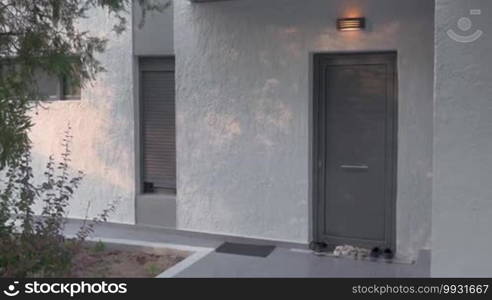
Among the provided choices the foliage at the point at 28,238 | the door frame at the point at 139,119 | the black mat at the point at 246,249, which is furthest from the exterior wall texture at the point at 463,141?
the door frame at the point at 139,119

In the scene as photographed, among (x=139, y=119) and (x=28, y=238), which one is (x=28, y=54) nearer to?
(x=28, y=238)

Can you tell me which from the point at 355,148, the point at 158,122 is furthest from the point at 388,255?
the point at 158,122

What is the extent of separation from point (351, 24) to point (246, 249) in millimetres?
2934

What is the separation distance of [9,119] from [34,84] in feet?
2.07

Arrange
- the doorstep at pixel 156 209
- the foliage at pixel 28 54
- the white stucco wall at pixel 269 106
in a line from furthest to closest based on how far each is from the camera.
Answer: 1. the doorstep at pixel 156 209
2. the white stucco wall at pixel 269 106
3. the foliage at pixel 28 54

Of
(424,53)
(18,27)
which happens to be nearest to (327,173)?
(424,53)

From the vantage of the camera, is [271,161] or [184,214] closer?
[271,161]

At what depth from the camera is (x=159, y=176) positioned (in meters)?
8.42

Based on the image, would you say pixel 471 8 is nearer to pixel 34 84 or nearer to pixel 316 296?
pixel 316 296

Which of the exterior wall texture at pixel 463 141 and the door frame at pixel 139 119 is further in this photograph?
the door frame at pixel 139 119

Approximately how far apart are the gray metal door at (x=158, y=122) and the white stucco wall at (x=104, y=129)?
0.20 meters

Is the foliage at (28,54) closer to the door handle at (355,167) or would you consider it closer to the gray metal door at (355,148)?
the gray metal door at (355,148)

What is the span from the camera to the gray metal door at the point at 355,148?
23.0 feet

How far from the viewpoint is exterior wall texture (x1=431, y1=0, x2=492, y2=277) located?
4160 millimetres
